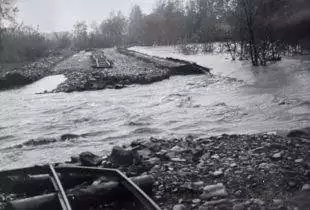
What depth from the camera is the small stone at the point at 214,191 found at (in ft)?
15.4

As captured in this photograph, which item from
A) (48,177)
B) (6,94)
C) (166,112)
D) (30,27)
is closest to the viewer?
(48,177)

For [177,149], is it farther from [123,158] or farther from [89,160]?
[89,160]

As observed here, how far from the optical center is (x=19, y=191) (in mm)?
5438

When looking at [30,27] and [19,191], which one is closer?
[19,191]

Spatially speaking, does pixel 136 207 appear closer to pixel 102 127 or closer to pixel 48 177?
pixel 48 177

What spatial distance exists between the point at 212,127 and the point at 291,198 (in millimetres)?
4459

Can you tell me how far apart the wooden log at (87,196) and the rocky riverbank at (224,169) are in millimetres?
251

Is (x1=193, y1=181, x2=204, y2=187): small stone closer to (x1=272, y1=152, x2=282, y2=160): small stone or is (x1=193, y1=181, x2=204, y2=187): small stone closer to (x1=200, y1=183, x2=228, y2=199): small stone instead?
(x1=200, y1=183, x2=228, y2=199): small stone

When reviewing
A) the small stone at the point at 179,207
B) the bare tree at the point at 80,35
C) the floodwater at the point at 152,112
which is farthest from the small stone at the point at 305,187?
the bare tree at the point at 80,35

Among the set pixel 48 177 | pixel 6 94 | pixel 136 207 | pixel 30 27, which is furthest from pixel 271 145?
pixel 30 27

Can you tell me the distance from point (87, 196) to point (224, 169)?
181 cm

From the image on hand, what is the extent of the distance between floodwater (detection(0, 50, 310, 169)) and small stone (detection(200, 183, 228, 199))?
130 inches

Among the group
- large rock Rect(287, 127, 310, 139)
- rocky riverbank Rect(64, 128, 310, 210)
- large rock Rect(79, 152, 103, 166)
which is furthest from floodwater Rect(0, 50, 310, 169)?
rocky riverbank Rect(64, 128, 310, 210)

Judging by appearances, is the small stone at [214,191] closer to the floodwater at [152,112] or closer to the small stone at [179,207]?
the small stone at [179,207]
